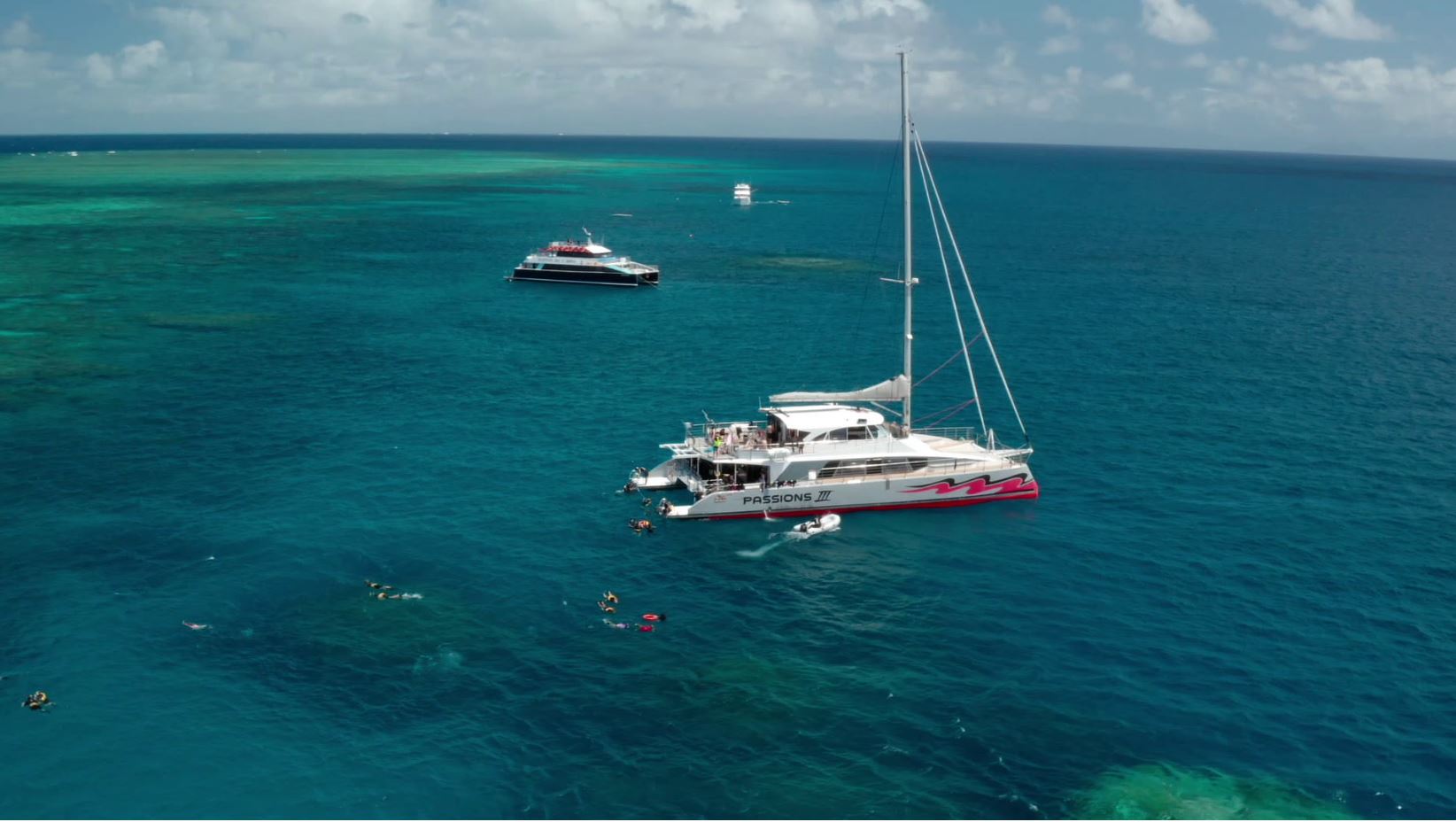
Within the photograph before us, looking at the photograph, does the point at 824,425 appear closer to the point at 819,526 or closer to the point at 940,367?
the point at 819,526

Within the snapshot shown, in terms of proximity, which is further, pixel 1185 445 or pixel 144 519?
pixel 1185 445

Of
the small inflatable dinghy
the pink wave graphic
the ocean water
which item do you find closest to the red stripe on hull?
the pink wave graphic

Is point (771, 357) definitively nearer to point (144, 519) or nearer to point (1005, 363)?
point (1005, 363)

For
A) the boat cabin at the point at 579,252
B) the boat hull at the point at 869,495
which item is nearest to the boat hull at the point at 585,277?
the boat cabin at the point at 579,252

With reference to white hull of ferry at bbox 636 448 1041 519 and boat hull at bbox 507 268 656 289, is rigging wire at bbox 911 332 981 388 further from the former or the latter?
boat hull at bbox 507 268 656 289

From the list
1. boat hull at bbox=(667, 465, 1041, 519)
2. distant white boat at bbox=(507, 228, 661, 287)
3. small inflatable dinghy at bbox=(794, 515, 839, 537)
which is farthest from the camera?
distant white boat at bbox=(507, 228, 661, 287)

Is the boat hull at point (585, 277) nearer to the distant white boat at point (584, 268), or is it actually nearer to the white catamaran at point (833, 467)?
the distant white boat at point (584, 268)

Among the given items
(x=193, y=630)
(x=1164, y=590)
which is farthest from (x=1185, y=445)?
(x=193, y=630)

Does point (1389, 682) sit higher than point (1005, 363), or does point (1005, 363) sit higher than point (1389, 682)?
point (1005, 363)
